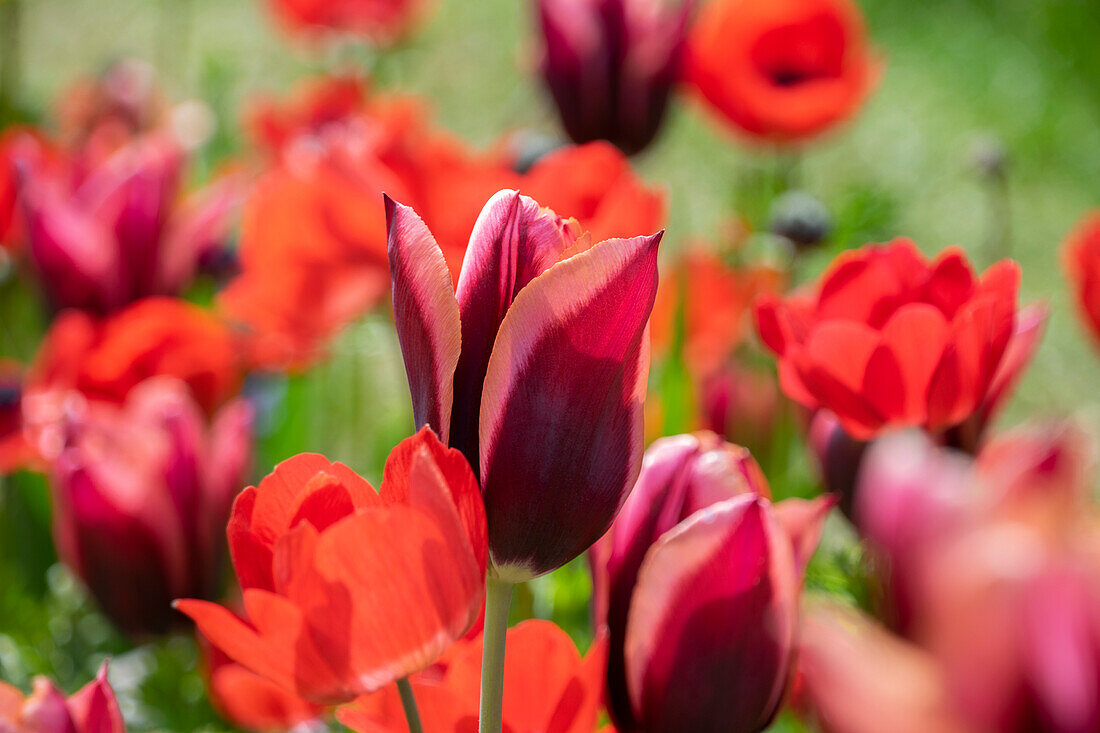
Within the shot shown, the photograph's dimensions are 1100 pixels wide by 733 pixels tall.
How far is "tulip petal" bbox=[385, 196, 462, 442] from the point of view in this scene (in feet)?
0.68

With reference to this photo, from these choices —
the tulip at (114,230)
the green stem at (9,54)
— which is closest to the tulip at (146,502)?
the tulip at (114,230)

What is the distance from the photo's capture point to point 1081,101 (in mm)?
2260

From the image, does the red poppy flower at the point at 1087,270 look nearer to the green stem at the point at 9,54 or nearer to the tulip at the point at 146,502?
the tulip at the point at 146,502

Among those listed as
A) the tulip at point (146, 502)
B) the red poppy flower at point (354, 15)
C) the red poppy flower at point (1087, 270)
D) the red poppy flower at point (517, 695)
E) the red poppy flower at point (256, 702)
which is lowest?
the red poppy flower at point (256, 702)

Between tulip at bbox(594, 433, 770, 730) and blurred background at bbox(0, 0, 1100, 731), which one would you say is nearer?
tulip at bbox(594, 433, 770, 730)

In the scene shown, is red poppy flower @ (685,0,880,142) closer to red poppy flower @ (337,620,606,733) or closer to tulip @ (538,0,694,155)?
tulip @ (538,0,694,155)

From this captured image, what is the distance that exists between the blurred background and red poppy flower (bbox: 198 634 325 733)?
0.29 ft

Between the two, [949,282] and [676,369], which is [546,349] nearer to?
[949,282]

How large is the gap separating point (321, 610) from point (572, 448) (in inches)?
2.1

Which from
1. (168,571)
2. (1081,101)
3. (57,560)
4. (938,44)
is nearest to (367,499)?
(168,571)

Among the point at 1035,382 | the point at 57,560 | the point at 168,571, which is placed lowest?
the point at 1035,382

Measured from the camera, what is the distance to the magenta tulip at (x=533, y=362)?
203 millimetres

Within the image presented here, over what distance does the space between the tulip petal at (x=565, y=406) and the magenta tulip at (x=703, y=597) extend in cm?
2

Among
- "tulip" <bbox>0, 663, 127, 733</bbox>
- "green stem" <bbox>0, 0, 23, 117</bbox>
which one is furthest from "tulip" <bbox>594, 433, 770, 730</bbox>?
"green stem" <bbox>0, 0, 23, 117</bbox>
